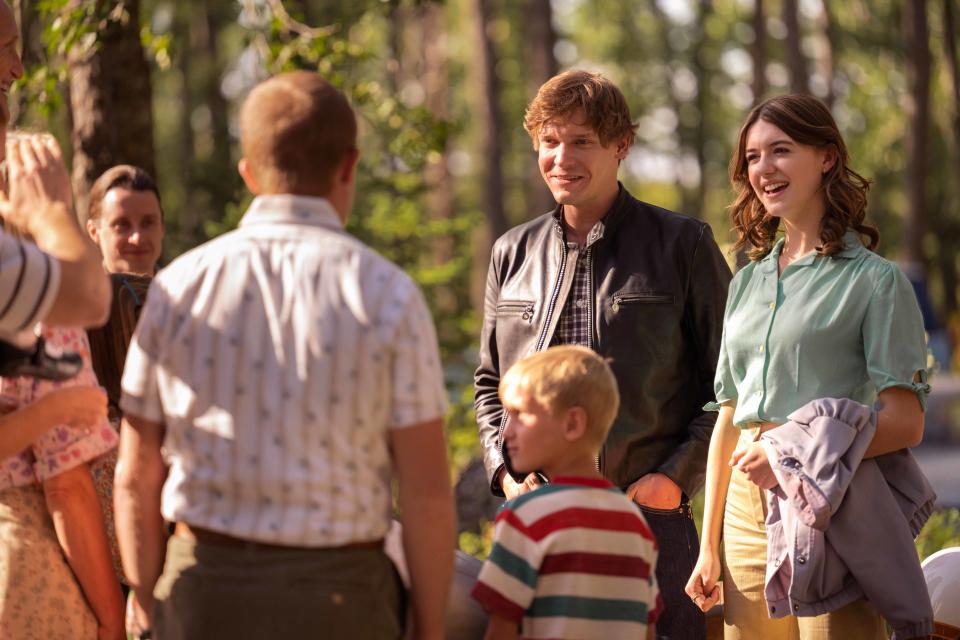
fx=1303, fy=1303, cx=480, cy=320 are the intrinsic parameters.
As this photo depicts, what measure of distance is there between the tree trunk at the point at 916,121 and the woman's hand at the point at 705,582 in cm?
2104

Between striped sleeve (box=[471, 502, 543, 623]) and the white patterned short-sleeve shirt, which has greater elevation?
the white patterned short-sleeve shirt

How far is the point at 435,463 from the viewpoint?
2787mm

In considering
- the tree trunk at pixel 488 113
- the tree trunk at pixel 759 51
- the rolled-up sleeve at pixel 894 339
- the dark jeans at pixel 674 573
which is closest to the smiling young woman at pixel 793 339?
the rolled-up sleeve at pixel 894 339

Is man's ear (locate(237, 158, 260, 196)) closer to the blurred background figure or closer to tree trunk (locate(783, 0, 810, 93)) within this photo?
the blurred background figure

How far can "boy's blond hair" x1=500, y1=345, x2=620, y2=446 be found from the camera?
→ 320cm

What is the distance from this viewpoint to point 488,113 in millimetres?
22078

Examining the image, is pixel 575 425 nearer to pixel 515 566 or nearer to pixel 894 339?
pixel 515 566

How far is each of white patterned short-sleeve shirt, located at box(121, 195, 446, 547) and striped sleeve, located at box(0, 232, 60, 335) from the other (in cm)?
23

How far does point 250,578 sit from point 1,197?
1206 millimetres

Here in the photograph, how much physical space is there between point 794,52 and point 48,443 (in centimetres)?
2317

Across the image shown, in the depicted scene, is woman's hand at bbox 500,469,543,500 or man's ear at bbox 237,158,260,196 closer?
man's ear at bbox 237,158,260,196

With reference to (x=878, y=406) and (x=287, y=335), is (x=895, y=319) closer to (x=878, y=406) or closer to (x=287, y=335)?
(x=878, y=406)

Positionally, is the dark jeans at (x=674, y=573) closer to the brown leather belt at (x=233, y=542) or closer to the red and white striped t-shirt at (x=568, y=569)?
the red and white striped t-shirt at (x=568, y=569)

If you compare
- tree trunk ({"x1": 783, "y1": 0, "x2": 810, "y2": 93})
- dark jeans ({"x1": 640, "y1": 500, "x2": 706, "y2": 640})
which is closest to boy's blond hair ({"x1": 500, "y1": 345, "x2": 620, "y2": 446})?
dark jeans ({"x1": 640, "y1": 500, "x2": 706, "y2": 640})
